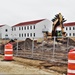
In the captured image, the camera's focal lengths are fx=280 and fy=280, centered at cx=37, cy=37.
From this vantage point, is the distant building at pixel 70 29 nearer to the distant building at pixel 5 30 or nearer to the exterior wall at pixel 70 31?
the exterior wall at pixel 70 31

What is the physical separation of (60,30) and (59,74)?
52.1 meters

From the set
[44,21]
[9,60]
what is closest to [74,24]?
[44,21]

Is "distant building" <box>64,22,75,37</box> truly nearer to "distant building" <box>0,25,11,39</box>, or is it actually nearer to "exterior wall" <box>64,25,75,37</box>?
"exterior wall" <box>64,25,75,37</box>

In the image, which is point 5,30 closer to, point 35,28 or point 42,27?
point 35,28

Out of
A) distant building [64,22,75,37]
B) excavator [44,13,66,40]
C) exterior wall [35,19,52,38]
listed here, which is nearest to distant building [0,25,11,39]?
exterior wall [35,19,52,38]

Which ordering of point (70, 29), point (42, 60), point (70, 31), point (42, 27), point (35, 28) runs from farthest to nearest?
point (70, 29)
point (70, 31)
point (42, 27)
point (35, 28)
point (42, 60)

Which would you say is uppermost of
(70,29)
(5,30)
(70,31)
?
(5,30)

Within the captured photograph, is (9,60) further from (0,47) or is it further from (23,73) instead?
(0,47)

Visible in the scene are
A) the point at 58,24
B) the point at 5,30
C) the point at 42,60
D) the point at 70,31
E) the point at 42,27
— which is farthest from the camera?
the point at 5,30

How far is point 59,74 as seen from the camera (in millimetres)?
14164

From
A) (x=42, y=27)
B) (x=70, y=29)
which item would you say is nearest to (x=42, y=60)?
(x=42, y=27)

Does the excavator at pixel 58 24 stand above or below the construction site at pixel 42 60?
above

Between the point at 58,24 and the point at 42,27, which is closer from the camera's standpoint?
the point at 58,24

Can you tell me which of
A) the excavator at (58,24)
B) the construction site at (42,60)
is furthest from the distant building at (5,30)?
the construction site at (42,60)
